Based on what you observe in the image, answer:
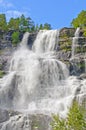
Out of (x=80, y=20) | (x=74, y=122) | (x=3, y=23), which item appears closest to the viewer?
(x=74, y=122)

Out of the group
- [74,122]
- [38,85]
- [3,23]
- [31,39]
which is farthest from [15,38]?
[74,122]

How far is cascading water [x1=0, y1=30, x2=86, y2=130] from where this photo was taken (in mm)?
45500

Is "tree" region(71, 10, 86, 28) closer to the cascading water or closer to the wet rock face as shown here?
the wet rock face

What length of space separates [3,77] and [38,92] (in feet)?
18.6

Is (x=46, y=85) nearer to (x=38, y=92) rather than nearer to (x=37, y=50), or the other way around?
(x=38, y=92)

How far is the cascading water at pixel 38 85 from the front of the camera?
4550 cm

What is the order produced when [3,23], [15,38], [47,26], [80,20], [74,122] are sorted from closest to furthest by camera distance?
[74,122] < [15,38] < [3,23] < [80,20] < [47,26]

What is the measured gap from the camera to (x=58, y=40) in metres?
59.8

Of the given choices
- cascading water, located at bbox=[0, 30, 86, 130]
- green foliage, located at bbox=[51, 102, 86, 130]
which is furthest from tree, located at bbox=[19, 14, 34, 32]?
green foliage, located at bbox=[51, 102, 86, 130]

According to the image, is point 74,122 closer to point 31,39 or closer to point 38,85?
point 38,85

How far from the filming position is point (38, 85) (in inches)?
1962

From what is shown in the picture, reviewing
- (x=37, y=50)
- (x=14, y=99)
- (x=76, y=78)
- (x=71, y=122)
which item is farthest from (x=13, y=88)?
(x=71, y=122)

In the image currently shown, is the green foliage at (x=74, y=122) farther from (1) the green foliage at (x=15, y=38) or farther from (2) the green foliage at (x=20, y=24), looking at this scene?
(2) the green foliage at (x=20, y=24)

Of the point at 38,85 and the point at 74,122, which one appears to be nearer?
the point at 74,122
